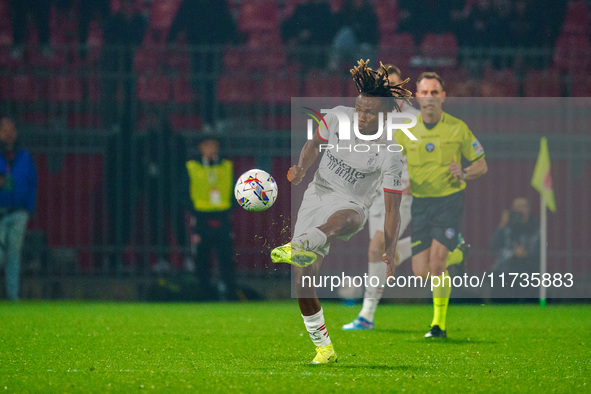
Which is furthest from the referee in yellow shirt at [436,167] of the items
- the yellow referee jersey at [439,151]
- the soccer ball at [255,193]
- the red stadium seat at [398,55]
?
the red stadium seat at [398,55]

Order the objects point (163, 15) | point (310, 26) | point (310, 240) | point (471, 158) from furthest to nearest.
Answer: point (163, 15) < point (310, 26) < point (471, 158) < point (310, 240)

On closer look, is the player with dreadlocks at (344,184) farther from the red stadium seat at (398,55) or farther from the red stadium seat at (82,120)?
the red stadium seat at (82,120)

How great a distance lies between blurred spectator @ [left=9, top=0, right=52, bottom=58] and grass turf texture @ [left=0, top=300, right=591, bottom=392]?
217 inches

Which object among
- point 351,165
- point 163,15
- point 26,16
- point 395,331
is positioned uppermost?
point 163,15

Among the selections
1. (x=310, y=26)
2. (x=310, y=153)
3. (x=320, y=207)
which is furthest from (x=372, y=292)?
(x=310, y=26)

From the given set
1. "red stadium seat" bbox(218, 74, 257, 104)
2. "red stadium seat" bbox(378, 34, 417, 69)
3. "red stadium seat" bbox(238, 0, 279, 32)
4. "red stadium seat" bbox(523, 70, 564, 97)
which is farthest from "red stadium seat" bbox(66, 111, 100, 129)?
"red stadium seat" bbox(523, 70, 564, 97)

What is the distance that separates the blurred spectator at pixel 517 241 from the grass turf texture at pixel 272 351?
1.26 meters

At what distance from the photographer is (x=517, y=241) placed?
505 inches

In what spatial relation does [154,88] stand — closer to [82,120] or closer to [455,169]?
[82,120]

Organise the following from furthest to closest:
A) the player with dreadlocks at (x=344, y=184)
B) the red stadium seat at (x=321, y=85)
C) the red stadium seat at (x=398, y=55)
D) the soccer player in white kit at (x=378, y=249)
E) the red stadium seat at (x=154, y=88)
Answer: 1. the red stadium seat at (x=154, y=88)
2. the red stadium seat at (x=321, y=85)
3. the red stadium seat at (x=398, y=55)
4. the soccer player in white kit at (x=378, y=249)
5. the player with dreadlocks at (x=344, y=184)

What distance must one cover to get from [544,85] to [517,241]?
2.57 meters

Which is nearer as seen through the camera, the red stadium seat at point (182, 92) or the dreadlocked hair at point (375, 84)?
the dreadlocked hair at point (375, 84)

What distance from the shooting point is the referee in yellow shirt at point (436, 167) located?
884 cm

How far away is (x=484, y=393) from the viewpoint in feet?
17.6
